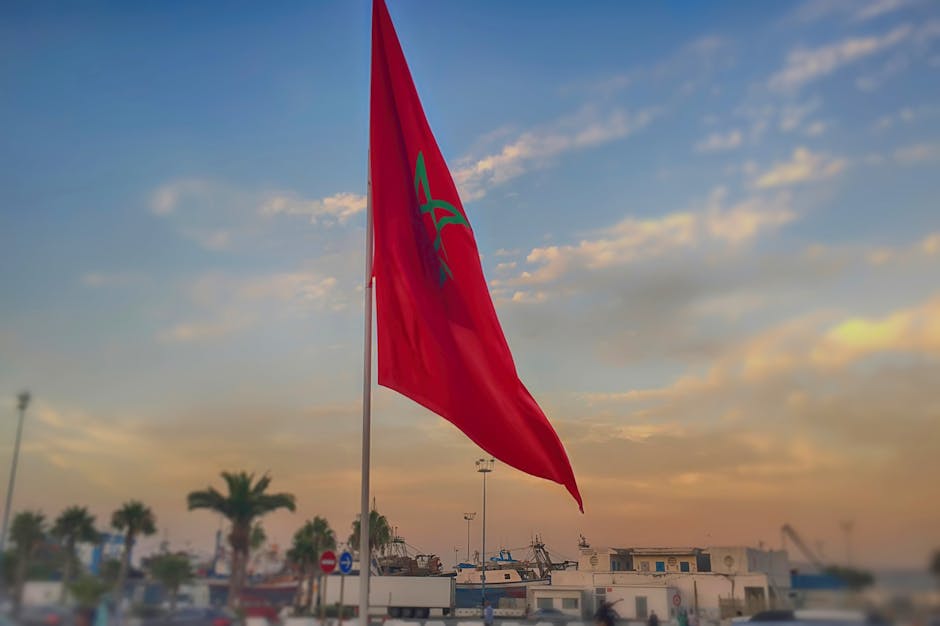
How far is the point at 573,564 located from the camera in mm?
57219

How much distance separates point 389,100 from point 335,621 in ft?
35.8

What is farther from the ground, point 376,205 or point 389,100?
point 389,100

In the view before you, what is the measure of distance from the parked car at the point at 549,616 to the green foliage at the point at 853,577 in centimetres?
2828

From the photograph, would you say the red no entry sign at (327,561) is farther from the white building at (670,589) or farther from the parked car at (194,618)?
the white building at (670,589)

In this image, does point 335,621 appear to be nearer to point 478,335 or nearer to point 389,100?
point 478,335

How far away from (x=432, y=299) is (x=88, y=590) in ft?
15.2

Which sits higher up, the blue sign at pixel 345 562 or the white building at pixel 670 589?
the blue sign at pixel 345 562

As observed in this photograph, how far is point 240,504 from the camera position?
1037 centimetres

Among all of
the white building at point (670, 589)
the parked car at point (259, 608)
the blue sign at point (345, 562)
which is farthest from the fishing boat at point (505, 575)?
the parked car at point (259, 608)

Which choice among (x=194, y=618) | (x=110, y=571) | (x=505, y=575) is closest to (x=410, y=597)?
(x=505, y=575)

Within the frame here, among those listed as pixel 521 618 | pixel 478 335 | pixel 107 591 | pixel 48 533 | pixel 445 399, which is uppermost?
pixel 478 335

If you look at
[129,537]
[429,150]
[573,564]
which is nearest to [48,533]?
[129,537]

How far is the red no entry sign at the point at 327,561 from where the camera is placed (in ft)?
48.8

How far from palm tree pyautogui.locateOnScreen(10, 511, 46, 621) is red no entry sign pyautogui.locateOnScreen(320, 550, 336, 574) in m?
6.40
